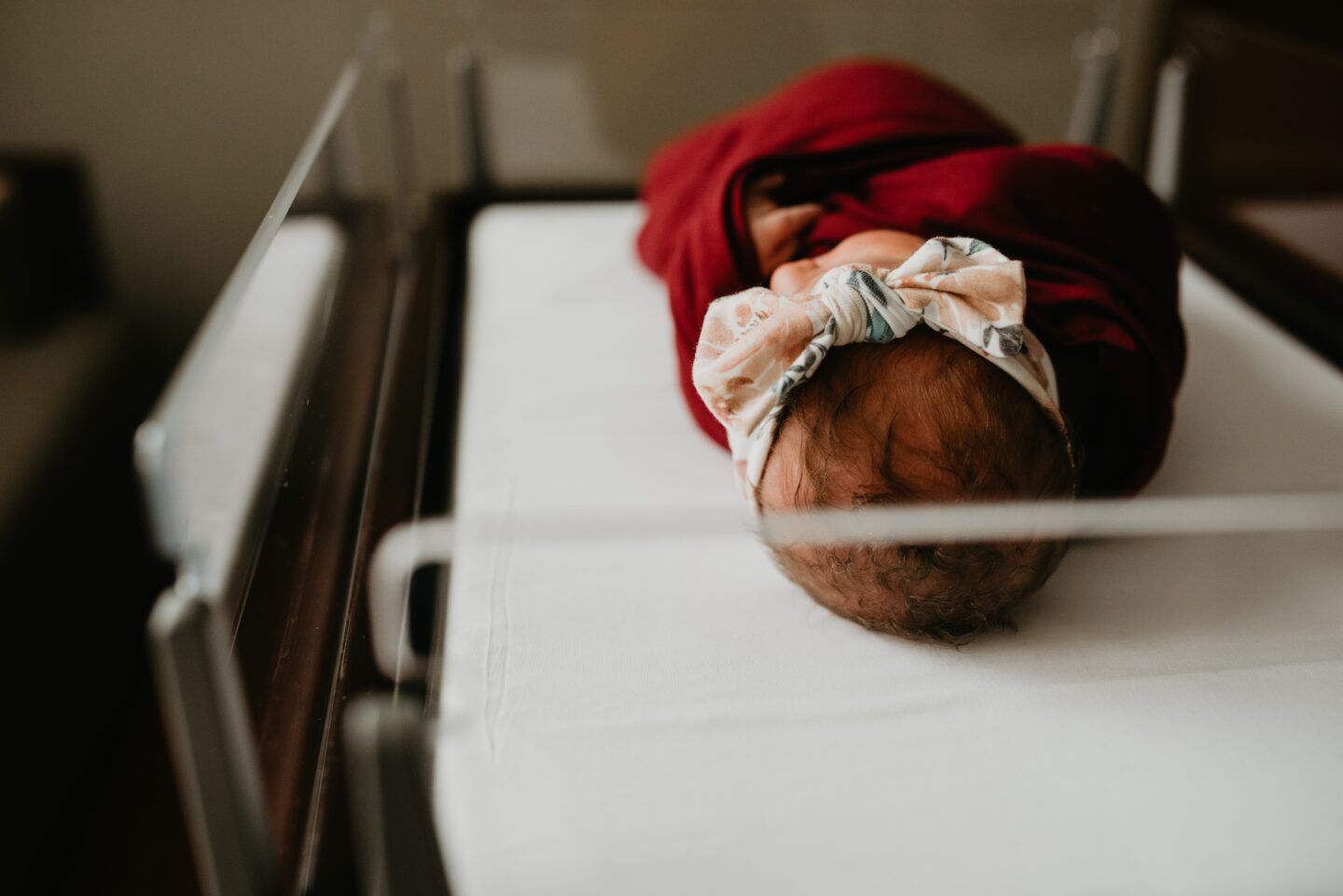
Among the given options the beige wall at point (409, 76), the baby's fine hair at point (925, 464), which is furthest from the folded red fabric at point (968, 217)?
the beige wall at point (409, 76)

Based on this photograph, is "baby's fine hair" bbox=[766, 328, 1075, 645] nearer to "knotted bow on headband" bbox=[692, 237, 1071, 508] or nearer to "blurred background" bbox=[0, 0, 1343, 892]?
"knotted bow on headband" bbox=[692, 237, 1071, 508]

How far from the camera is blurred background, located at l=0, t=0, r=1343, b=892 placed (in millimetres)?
1246

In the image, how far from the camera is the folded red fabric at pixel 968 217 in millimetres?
823

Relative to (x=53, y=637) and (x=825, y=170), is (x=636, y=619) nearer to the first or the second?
(x=825, y=170)

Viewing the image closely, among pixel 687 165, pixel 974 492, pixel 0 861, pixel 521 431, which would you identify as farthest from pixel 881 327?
pixel 0 861

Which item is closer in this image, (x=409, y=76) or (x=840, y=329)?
(x=840, y=329)

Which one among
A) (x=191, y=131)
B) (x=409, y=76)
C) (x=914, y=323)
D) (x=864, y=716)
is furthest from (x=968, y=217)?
(x=191, y=131)

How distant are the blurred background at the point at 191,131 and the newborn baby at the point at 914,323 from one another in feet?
1.25

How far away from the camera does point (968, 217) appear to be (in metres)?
0.90

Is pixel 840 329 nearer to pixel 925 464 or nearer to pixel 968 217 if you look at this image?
pixel 925 464

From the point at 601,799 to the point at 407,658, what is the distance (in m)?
0.13

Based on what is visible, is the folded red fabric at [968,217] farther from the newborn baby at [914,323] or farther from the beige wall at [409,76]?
the beige wall at [409,76]

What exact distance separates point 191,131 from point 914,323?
139 cm

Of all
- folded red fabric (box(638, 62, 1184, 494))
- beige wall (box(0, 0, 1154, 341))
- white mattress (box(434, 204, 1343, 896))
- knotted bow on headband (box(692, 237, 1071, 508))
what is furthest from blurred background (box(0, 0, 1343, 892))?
knotted bow on headband (box(692, 237, 1071, 508))
